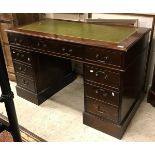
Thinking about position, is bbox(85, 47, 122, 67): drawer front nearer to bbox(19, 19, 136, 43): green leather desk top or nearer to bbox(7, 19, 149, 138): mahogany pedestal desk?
bbox(7, 19, 149, 138): mahogany pedestal desk

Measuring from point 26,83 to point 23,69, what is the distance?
0.15 metres

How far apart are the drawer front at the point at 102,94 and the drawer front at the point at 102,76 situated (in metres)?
0.06

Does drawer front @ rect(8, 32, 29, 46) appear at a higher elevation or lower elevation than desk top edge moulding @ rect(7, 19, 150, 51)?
lower

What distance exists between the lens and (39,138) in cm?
156

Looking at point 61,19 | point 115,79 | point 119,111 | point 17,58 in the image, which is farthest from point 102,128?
point 61,19

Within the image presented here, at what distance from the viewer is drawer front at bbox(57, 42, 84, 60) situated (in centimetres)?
146

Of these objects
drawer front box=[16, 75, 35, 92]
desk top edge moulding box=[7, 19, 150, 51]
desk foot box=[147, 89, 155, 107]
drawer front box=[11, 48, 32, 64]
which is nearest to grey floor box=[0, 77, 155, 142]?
desk foot box=[147, 89, 155, 107]

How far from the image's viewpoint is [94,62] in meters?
1.42

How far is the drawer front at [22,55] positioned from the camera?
1.84 metres

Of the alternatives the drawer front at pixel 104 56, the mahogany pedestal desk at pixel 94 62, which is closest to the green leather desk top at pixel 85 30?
the mahogany pedestal desk at pixel 94 62

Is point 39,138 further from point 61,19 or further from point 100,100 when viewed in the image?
point 61,19

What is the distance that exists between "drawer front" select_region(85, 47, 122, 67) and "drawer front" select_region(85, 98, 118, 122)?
1.13 ft

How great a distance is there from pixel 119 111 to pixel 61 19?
122 cm

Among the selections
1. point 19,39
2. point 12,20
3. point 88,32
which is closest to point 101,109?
point 88,32
